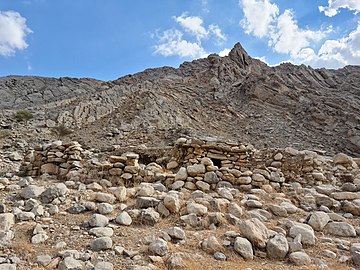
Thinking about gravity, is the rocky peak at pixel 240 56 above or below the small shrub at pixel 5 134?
above

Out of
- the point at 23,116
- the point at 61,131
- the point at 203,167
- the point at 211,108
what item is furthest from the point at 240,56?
the point at 203,167

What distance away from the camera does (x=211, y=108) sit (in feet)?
89.6

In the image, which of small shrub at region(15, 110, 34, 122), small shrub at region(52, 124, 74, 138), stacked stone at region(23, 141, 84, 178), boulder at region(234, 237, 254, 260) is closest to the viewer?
boulder at region(234, 237, 254, 260)

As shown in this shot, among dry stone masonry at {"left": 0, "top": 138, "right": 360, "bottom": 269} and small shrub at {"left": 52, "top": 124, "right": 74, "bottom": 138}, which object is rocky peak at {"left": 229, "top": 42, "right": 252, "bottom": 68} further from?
dry stone masonry at {"left": 0, "top": 138, "right": 360, "bottom": 269}

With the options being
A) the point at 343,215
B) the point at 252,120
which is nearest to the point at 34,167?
the point at 343,215

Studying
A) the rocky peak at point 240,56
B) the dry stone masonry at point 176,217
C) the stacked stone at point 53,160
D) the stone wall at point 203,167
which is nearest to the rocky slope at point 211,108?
the rocky peak at point 240,56

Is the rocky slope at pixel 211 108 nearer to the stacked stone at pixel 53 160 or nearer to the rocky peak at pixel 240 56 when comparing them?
the rocky peak at pixel 240 56

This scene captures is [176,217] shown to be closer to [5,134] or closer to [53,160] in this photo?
[53,160]

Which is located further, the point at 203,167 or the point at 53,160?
the point at 53,160

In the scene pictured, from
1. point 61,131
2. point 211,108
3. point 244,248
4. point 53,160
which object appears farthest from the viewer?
point 211,108

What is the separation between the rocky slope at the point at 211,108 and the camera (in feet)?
68.4

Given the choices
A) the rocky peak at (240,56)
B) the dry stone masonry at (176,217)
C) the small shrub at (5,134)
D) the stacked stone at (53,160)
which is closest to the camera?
the dry stone masonry at (176,217)

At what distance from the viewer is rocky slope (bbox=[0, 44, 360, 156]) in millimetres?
20859

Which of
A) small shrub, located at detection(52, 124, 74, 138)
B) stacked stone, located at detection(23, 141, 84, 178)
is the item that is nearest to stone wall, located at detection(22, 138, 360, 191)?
stacked stone, located at detection(23, 141, 84, 178)
